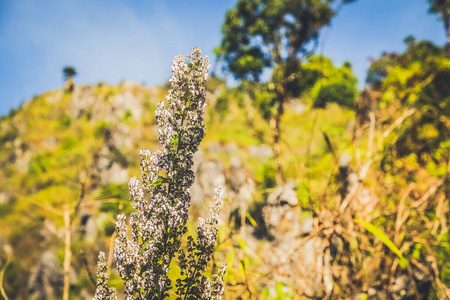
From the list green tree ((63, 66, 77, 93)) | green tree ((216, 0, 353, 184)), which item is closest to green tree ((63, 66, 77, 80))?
green tree ((63, 66, 77, 93))

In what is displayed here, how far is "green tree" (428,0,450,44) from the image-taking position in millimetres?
15356

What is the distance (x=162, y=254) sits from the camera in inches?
40.8

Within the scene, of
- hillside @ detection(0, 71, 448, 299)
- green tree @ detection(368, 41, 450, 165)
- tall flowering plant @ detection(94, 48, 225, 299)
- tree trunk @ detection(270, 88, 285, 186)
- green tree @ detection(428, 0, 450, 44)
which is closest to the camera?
tall flowering plant @ detection(94, 48, 225, 299)

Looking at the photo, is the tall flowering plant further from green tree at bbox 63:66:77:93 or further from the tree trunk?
green tree at bbox 63:66:77:93

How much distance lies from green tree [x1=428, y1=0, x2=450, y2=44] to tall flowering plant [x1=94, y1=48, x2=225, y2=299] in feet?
68.1

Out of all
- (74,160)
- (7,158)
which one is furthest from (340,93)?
(7,158)

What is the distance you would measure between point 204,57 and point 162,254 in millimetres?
919

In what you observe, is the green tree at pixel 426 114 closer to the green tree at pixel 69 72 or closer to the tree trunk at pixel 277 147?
the tree trunk at pixel 277 147

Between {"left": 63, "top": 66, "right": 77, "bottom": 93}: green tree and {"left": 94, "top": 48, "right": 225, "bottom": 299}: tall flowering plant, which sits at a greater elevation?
{"left": 63, "top": 66, "right": 77, "bottom": 93}: green tree

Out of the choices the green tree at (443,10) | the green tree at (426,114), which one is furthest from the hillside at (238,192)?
the green tree at (443,10)

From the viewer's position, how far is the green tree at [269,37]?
575 cm

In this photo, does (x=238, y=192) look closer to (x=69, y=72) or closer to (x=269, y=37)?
(x=269, y=37)

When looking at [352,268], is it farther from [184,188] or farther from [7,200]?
[7,200]

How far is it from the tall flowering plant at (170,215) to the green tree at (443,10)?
2076cm
